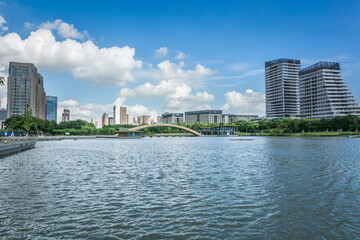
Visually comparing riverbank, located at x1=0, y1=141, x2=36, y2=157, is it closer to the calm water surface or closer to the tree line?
the calm water surface

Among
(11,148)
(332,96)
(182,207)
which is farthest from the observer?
(332,96)

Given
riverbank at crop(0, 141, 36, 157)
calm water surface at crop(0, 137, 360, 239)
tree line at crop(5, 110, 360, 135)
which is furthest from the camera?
tree line at crop(5, 110, 360, 135)

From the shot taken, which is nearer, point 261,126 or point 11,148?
point 11,148

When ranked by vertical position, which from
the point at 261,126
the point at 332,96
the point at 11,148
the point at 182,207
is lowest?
the point at 182,207

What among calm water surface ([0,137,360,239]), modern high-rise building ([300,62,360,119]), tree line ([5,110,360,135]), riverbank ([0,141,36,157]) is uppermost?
modern high-rise building ([300,62,360,119])

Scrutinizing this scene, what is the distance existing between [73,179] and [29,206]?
696 centimetres

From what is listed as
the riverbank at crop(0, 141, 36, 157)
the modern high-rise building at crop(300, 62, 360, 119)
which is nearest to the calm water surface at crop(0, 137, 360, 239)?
the riverbank at crop(0, 141, 36, 157)

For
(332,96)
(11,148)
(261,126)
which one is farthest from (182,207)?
(332,96)

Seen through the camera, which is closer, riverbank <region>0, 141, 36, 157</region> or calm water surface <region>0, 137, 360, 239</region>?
calm water surface <region>0, 137, 360, 239</region>

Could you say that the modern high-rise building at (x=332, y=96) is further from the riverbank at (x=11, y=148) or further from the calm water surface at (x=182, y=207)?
the calm water surface at (x=182, y=207)

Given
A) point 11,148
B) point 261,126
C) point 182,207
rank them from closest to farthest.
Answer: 1. point 182,207
2. point 11,148
3. point 261,126

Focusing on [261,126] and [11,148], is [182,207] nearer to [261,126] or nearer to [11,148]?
[11,148]

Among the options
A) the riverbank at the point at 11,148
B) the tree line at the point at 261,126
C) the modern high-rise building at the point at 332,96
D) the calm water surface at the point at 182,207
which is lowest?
the calm water surface at the point at 182,207

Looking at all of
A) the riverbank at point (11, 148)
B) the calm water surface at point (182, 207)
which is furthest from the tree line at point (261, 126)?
the calm water surface at point (182, 207)
